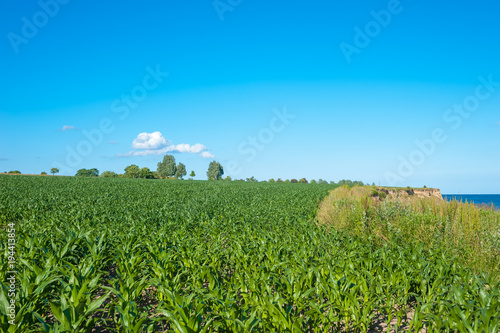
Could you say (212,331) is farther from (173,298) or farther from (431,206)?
(431,206)

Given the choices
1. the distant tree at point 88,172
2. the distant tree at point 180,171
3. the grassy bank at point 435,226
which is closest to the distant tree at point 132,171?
the distant tree at point 88,172

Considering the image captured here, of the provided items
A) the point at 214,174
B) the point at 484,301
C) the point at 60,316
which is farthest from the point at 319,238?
the point at 214,174

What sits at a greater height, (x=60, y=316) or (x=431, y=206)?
(x=431, y=206)

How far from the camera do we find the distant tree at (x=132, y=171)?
341ft

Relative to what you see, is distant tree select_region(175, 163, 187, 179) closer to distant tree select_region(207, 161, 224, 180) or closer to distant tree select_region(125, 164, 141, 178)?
distant tree select_region(207, 161, 224, 180)

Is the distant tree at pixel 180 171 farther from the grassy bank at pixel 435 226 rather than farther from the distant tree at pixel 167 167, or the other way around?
the grassy bank at pixel 435 226

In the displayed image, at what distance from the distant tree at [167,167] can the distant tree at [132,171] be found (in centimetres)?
1784

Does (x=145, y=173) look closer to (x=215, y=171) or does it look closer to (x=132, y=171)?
(x=132, y=171)

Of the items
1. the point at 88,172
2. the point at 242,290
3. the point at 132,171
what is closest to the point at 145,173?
the point at 132,171

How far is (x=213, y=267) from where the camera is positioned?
5.62 m

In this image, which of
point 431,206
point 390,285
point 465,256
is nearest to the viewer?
point 390,285

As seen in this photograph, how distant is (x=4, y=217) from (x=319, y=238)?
13.0 m

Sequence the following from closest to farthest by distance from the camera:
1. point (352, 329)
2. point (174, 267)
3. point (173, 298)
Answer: point (173, 298), point (352, 329), point (174, 267)

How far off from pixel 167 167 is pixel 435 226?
12792 cm
